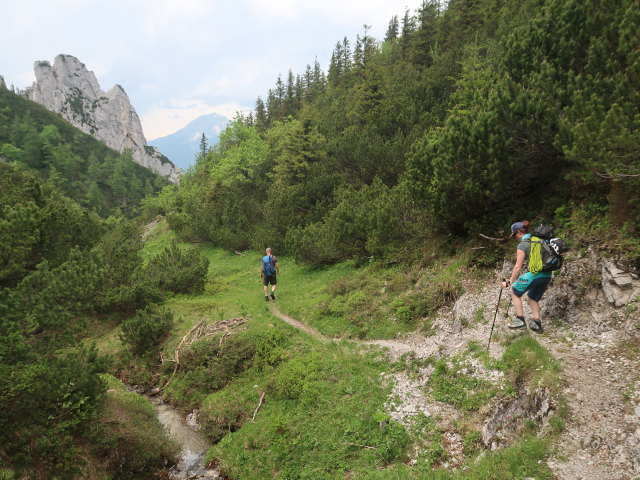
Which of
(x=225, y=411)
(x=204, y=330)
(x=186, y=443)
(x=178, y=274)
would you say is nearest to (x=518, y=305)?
(x=225, y=411)

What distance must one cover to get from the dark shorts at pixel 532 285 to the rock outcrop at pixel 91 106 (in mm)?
142841

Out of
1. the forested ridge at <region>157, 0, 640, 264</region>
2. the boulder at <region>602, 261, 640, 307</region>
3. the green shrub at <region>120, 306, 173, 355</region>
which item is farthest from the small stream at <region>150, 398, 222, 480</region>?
the boulder at <region>602, 261, 640, 307</region>

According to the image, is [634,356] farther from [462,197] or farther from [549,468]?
[462,197]

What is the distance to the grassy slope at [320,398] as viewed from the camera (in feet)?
23.5

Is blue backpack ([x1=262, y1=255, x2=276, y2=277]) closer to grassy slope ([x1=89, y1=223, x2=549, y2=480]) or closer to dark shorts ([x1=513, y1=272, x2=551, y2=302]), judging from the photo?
grassy slope ([x1=89, y1=223, x2=549, y2=480])

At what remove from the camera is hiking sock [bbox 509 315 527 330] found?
7992 millimetres

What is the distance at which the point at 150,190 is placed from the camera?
321ft

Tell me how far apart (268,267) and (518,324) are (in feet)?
37.8

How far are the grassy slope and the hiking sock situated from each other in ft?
9.78

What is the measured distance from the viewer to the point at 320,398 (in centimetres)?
980

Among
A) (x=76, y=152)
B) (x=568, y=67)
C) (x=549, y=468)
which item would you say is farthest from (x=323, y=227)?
(x=76, y=152)

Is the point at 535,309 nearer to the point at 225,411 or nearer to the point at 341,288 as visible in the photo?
the point at 341,288

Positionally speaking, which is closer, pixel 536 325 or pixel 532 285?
pixel 532 285

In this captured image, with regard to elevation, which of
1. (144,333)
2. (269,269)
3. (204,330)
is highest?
(269,269)
